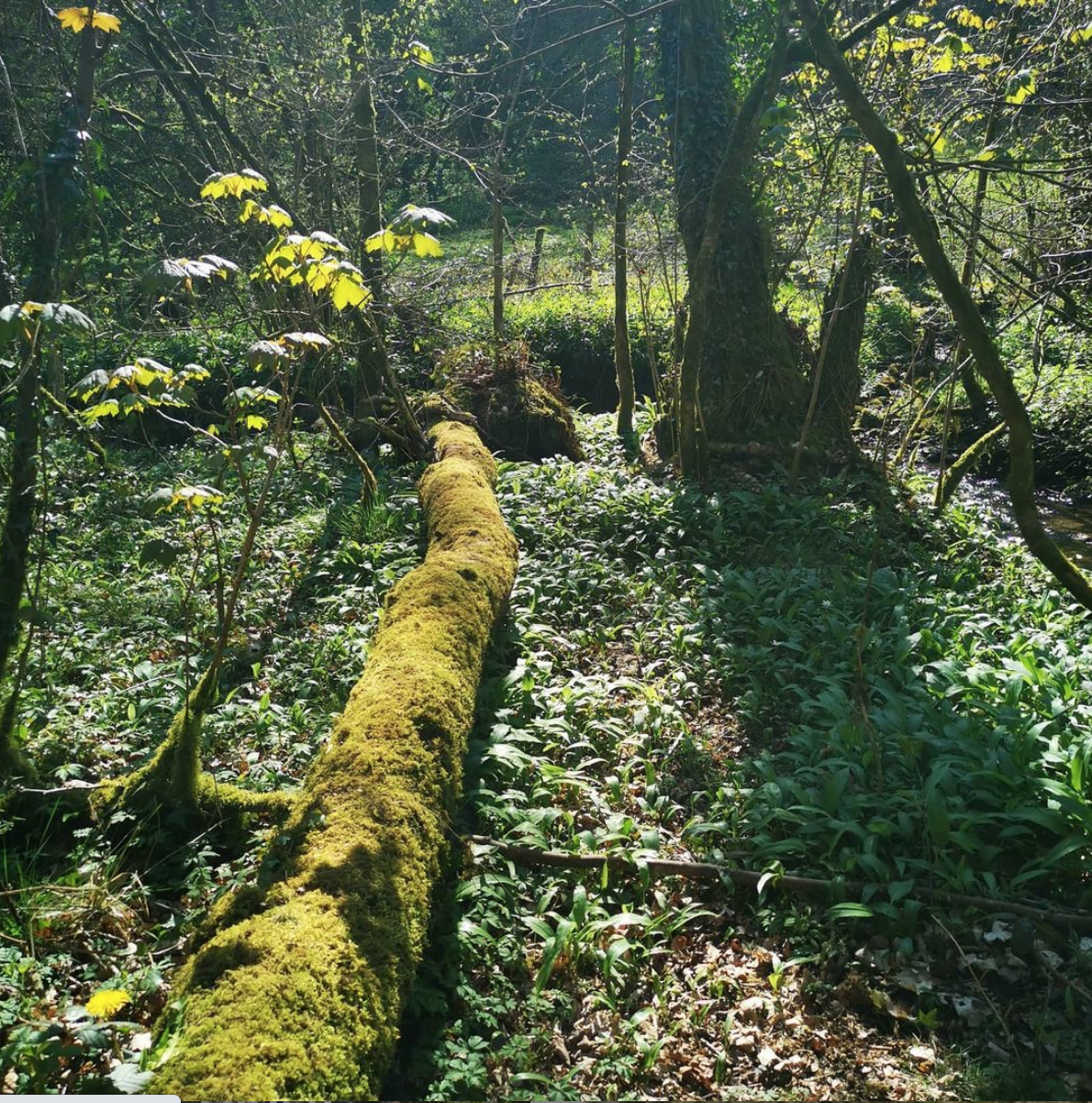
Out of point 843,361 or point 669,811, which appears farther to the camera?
point 843,361

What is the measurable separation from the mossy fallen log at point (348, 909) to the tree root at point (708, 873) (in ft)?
1.59

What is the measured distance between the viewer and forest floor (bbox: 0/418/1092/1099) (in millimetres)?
2811

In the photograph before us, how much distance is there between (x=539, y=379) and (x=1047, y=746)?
7.61m

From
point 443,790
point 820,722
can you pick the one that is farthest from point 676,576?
point 443,790

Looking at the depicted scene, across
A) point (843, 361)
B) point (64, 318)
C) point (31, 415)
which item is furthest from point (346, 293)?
point (843, 361)

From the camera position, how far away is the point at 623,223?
9.42 m

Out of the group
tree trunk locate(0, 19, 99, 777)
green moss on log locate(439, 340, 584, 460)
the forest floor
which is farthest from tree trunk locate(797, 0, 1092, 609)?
green moss on log locate(439, 340, 584, 460)

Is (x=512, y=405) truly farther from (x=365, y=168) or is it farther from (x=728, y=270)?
(x=365, y=168)

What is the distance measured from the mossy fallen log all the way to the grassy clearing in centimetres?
41

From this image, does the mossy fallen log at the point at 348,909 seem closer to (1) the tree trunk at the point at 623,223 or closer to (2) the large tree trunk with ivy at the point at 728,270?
(2) the large tree trunk with ivy at the point at 728,270

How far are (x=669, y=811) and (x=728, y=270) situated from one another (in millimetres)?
6817

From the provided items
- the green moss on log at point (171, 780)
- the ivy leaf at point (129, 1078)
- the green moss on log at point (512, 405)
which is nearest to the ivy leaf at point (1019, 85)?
the green moss on log at point (512, 405)

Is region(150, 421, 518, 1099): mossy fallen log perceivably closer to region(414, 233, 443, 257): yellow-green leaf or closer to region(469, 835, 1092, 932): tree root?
region(469, 835, 1092, 932): tree root

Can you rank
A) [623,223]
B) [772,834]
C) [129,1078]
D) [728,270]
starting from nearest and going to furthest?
[129,1078]
[772,834]
[728,270]
[623,223]
